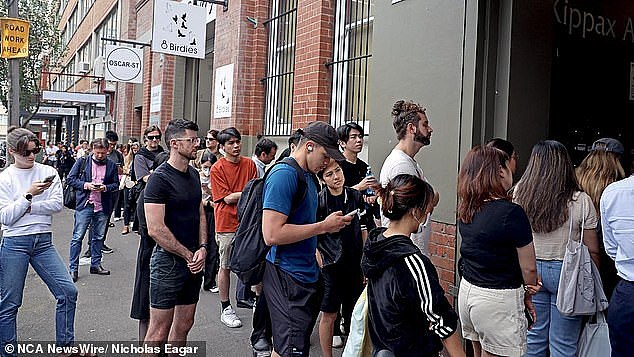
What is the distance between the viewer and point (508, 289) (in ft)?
11.5

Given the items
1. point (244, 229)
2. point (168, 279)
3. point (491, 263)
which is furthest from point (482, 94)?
point (168, 279)

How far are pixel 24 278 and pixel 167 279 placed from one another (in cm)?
144

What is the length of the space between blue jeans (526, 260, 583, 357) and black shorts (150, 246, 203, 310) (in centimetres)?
262

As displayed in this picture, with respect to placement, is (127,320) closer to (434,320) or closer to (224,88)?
(434,320)

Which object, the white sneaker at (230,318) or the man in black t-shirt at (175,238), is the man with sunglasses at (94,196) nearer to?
the white sneaker at (230,318)

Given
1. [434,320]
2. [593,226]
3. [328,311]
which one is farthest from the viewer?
[328,311]

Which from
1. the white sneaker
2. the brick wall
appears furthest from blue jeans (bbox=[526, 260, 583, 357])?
the white sneaker

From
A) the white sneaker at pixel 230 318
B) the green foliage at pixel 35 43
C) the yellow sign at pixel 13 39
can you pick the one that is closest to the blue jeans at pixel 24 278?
the white sneaker at pixel 230 318

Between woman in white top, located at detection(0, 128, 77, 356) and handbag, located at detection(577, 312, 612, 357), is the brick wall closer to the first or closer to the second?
handbag, located at detection(577, 312, 612, 357)

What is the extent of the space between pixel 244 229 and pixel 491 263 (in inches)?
62.1

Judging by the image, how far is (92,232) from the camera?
8508mm

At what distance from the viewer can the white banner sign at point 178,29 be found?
10953 millimetres

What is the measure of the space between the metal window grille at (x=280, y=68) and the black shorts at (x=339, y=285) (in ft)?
16.0

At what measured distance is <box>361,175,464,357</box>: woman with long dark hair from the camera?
2766 millimetres
